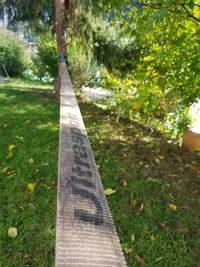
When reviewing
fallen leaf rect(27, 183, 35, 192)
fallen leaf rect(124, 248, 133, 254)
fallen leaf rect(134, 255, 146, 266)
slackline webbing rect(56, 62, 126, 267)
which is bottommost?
fallen leaf rect(134, 255, 146, 266)

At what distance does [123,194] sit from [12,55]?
62.6ft

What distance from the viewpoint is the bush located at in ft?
55.6

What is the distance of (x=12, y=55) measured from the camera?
57.1ft

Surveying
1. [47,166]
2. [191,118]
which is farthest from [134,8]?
[47,166]

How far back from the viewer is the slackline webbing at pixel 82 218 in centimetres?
46

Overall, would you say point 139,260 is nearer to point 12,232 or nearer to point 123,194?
point 123,194

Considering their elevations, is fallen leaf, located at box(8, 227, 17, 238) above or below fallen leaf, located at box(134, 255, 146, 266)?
above

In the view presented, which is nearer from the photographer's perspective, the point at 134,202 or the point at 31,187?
the point at 134,202

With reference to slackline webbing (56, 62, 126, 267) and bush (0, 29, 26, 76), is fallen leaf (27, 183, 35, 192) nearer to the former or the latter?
slackline webbing (56, 62, 126, 267)

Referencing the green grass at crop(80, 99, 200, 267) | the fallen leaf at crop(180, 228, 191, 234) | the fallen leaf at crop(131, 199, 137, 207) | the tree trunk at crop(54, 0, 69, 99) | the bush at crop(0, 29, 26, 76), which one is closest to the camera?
the green grass at crop(80, 99, 200, 267)

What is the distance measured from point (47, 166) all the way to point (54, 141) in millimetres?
875

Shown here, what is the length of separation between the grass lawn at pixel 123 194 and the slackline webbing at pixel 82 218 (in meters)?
1.35

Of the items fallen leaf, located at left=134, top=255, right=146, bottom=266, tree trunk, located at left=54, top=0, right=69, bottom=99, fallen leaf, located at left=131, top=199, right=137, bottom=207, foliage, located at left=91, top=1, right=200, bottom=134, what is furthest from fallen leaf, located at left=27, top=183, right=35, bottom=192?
tree trunk, located at left=54, top=0, right=69, bottom=99

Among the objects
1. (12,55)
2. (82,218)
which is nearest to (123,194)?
(82,218)
